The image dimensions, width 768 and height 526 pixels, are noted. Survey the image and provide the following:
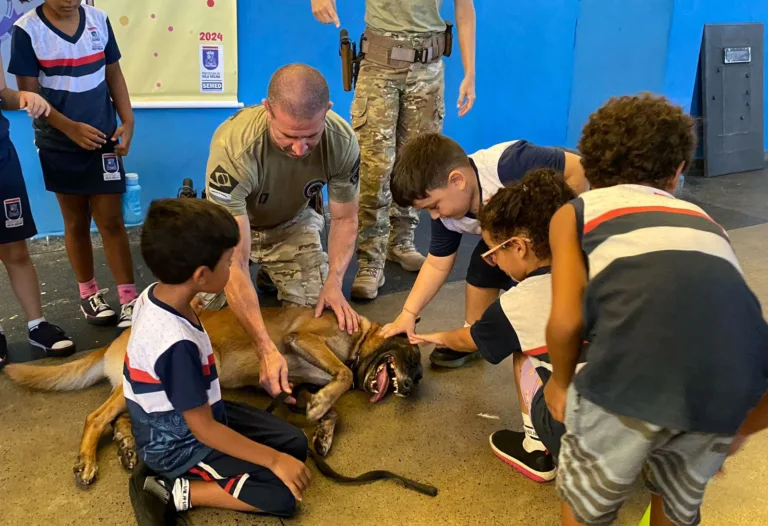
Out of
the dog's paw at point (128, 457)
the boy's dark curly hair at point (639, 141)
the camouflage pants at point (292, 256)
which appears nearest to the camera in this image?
the boy's dark curly hair at point (639, 141)

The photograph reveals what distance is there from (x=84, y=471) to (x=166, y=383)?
2.34 ft

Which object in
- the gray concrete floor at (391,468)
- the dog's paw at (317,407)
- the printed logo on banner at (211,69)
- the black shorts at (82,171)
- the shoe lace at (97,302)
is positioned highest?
the printed logo on banner at (211,69)

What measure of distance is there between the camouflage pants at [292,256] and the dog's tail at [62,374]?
793 millimetres

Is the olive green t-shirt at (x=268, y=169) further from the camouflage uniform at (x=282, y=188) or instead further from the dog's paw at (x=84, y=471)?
the dog's paw at (x=84, y=471)

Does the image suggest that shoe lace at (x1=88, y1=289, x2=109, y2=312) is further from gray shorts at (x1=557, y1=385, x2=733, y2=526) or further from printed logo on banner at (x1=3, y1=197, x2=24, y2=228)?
gray shorts at (x1=557, y1=385, x2=733, y2=526)

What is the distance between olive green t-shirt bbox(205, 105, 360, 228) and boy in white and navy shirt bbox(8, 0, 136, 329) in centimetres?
72

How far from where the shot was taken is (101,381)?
266 centimetres

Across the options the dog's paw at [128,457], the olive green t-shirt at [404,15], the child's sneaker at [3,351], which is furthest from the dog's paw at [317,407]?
the olive green t-shirt at [404,15]

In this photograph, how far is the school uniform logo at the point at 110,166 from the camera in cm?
302

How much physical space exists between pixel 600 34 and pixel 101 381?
5530mm

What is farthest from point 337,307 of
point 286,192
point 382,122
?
point 382,122

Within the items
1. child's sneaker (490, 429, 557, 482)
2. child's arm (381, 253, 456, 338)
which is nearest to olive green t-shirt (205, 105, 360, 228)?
child's arm (381, 253, 456, 338)

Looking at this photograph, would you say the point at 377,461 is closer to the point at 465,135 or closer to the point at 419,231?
the point at 419,231

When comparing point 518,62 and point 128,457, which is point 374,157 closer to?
point 128,457
